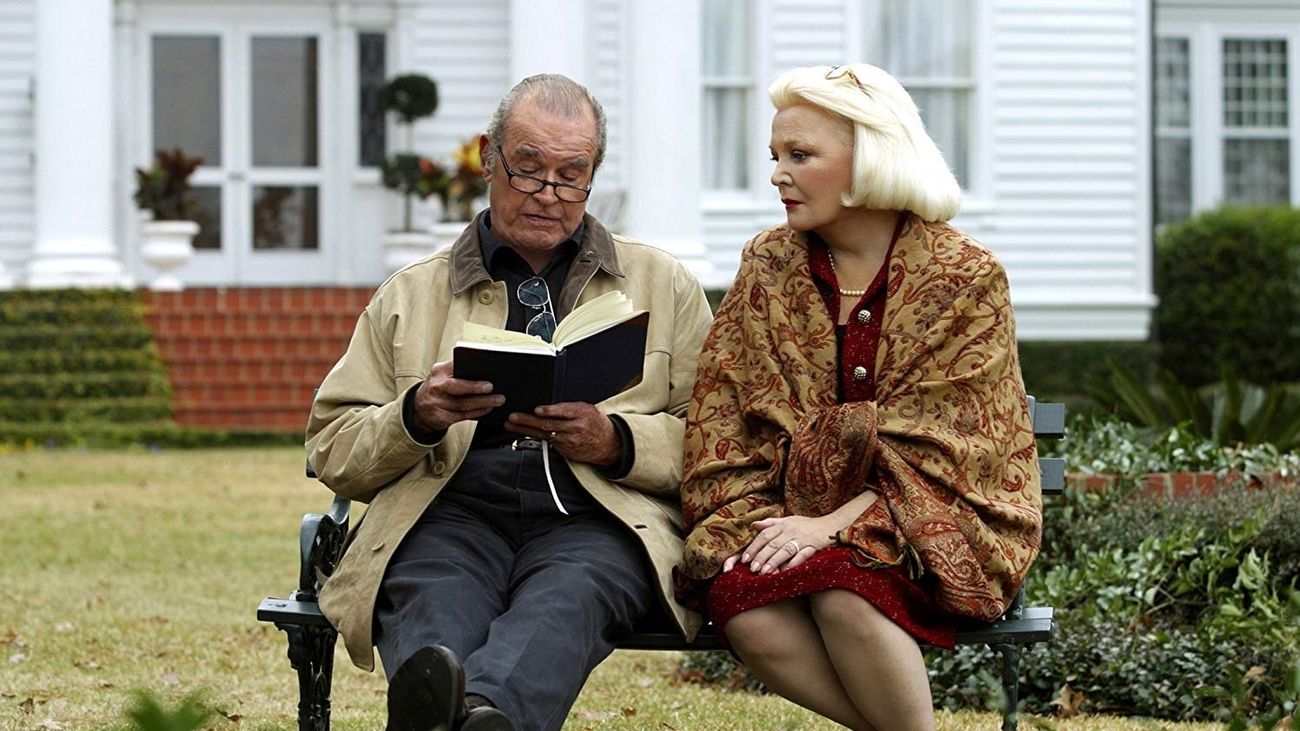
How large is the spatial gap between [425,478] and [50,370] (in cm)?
1126

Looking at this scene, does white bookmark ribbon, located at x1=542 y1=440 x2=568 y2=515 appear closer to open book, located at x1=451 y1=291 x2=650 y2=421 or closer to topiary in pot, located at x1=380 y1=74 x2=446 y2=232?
open book, located at x1=451 y1=291 x2=650 y2=421

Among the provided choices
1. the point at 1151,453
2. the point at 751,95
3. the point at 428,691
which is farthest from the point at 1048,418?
the point at 751,95

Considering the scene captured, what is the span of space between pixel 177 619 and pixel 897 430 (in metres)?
4.10

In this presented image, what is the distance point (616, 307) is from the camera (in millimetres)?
4191

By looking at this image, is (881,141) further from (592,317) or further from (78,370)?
(78,370)

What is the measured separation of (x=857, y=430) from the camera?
4211 mm

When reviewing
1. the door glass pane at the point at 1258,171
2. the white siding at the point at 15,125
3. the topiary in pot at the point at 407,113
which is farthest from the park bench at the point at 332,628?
the door glass pane at the point at 1258,171

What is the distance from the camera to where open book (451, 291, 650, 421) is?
4027mm

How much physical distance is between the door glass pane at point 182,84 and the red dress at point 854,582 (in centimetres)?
1483

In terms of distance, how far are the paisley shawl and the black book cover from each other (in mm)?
299

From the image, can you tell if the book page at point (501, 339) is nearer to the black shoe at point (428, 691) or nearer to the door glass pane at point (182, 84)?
the black shoe at point (428, 691)

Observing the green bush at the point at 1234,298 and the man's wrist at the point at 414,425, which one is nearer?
the man's wrist at the point at 414,425

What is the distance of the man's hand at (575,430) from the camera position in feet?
13.9

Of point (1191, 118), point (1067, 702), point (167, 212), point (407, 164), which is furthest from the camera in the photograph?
point (1191, 118)
